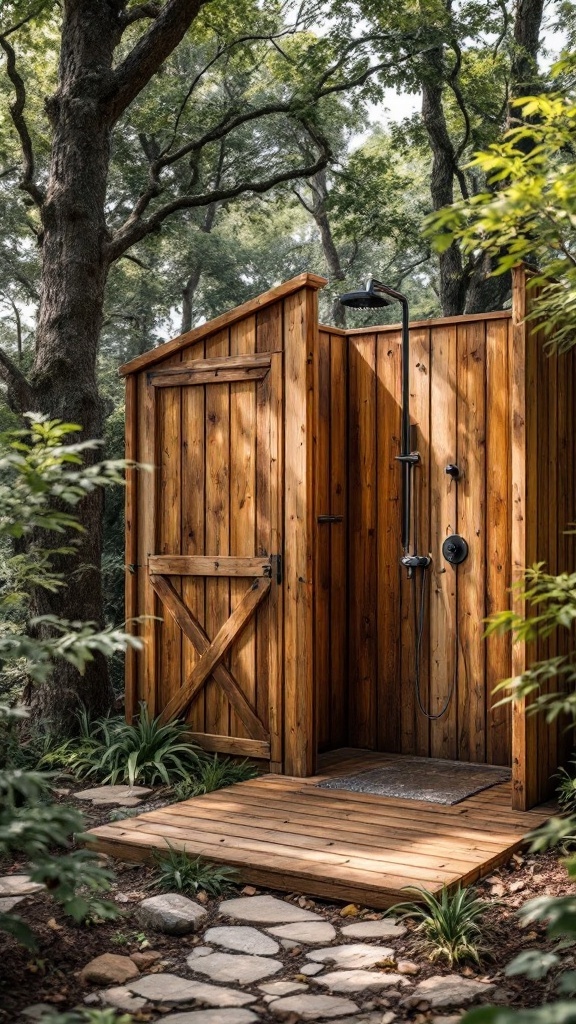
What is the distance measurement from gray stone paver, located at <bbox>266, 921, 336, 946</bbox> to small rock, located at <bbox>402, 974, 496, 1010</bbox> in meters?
0.42

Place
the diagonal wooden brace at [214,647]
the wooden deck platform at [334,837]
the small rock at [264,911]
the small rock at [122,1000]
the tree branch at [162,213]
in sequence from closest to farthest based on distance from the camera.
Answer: the small rock at [122,1000] < the small rock at [264,911] < the wooden deck platform at [334,837] < the diagonal wooden brace at [214,647] < the tree branch at [162,213]

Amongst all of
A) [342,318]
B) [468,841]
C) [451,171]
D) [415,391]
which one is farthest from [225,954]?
[342,318]

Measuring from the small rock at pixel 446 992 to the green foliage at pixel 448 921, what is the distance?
11 centimetres

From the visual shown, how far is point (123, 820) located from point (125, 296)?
14.9 meters

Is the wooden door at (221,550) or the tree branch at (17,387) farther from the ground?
the tree branch at (17,387)

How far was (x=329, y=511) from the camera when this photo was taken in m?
5.52

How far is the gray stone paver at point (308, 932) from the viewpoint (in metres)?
3.17

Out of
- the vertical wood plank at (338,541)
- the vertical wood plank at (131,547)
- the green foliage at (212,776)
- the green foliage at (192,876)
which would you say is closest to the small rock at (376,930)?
the green foliage at (192,876)

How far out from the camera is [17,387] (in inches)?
257

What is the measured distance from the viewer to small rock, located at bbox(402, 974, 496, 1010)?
2.69 meters

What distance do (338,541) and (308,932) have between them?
104 inches

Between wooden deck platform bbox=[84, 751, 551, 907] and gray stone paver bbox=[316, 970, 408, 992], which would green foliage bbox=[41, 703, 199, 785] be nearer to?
wooden deck platform bbox=[84, 751, 551, 907]

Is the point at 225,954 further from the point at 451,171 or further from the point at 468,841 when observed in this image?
the point at 451,171

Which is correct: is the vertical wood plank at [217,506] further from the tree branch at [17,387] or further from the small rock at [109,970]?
the small rock at [109,970]
